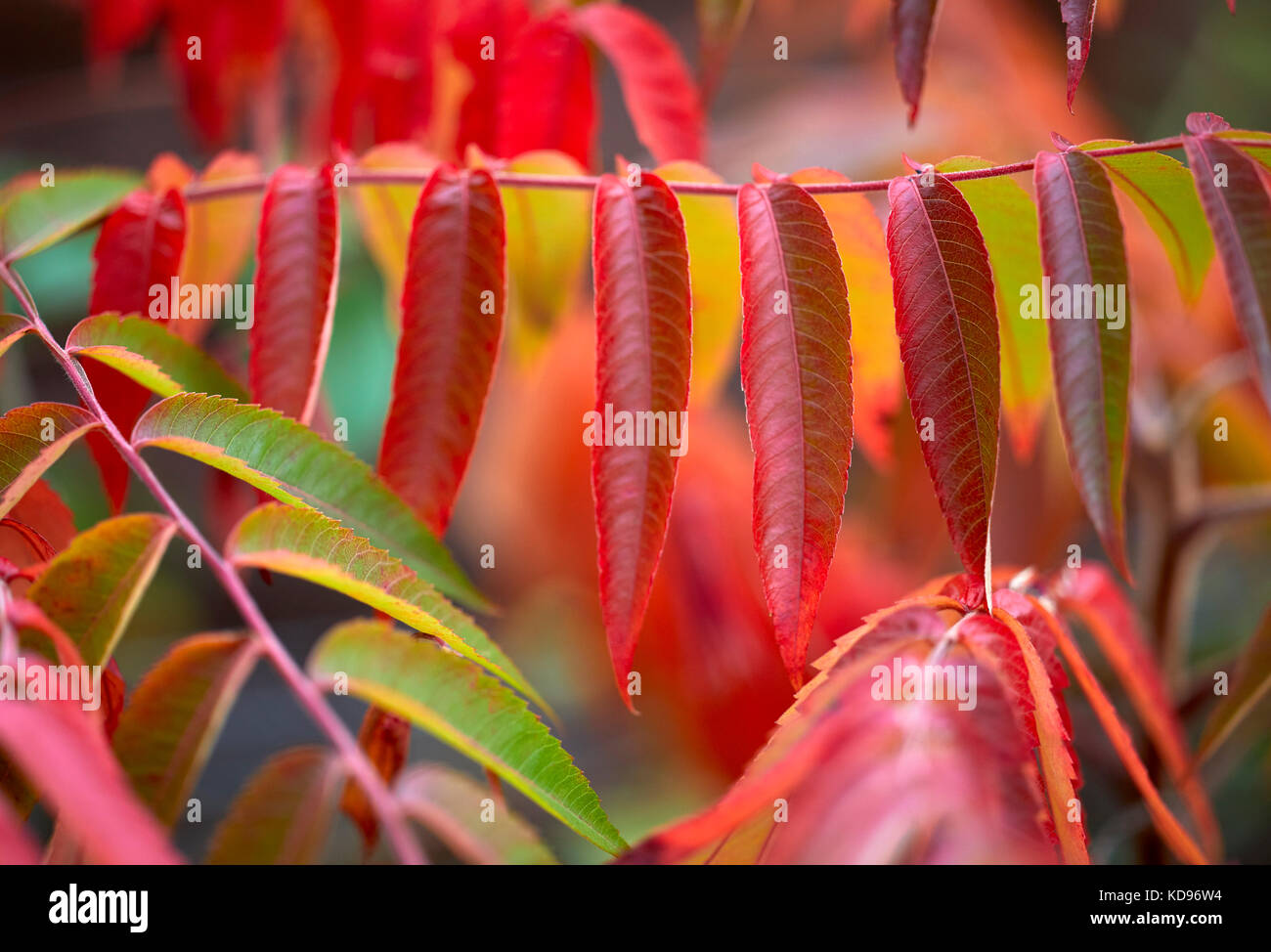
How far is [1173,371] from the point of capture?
54.5 inches

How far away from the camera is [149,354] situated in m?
0.52

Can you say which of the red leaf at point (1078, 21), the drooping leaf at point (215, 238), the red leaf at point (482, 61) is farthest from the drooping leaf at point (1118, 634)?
the drooping leaf at point (215, 238)

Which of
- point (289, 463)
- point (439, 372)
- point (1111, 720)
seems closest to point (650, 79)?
point (439, 372)

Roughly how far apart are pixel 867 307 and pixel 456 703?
1.36 feet

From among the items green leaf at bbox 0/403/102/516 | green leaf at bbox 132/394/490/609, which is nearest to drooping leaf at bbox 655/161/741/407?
green leaf at bbox 132/394/490/609

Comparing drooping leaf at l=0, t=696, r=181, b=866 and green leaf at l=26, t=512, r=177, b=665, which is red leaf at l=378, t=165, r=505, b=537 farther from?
drooping leaf at l=0, t=696, r=181, b=866

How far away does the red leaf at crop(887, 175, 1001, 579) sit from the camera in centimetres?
43

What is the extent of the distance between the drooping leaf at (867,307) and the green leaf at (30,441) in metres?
0.41

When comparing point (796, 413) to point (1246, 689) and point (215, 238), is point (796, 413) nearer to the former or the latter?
point (1246, 689)

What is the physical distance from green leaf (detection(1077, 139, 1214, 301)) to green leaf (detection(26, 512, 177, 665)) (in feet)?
1.68

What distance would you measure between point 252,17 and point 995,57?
102 centimetres

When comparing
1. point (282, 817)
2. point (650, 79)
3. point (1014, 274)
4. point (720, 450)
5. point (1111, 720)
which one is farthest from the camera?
point (720, 450)

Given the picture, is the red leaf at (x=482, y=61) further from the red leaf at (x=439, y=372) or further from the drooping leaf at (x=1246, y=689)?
the drooping leaf at (x=1246, y=689)

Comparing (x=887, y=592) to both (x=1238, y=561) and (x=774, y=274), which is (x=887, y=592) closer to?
(x=774, y=274)
